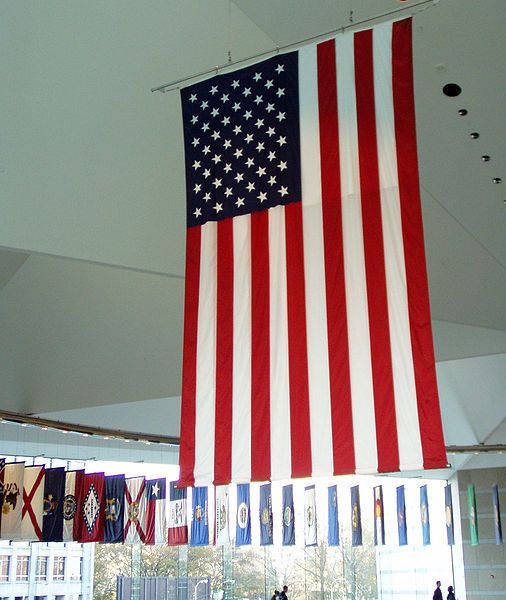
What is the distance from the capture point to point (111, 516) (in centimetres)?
2170

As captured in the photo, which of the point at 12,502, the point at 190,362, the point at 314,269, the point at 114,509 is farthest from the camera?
the point at 114,509

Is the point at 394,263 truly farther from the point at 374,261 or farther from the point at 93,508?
the point at 93,508

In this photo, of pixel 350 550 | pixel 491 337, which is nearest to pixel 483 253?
pixel 491 337

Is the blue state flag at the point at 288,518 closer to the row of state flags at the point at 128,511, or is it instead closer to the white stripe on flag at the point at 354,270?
the row of state flags at the point at 128,511

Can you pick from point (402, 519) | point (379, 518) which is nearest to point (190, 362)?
point (379, 518)

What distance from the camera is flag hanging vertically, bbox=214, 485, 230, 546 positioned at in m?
22.5

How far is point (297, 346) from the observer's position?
22.0 feet

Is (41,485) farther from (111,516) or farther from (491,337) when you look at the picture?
(491,337)

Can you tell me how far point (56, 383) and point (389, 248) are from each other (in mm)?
12090

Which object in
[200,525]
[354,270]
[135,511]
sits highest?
[354,270]

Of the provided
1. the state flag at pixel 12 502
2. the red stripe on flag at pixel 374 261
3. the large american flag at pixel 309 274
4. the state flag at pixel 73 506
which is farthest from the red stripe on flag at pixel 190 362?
the state flag at pixel 73 506

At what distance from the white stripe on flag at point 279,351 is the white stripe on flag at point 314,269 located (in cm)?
21

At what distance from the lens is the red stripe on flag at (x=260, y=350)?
6.53 m

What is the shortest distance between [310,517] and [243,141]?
18.1 metres
